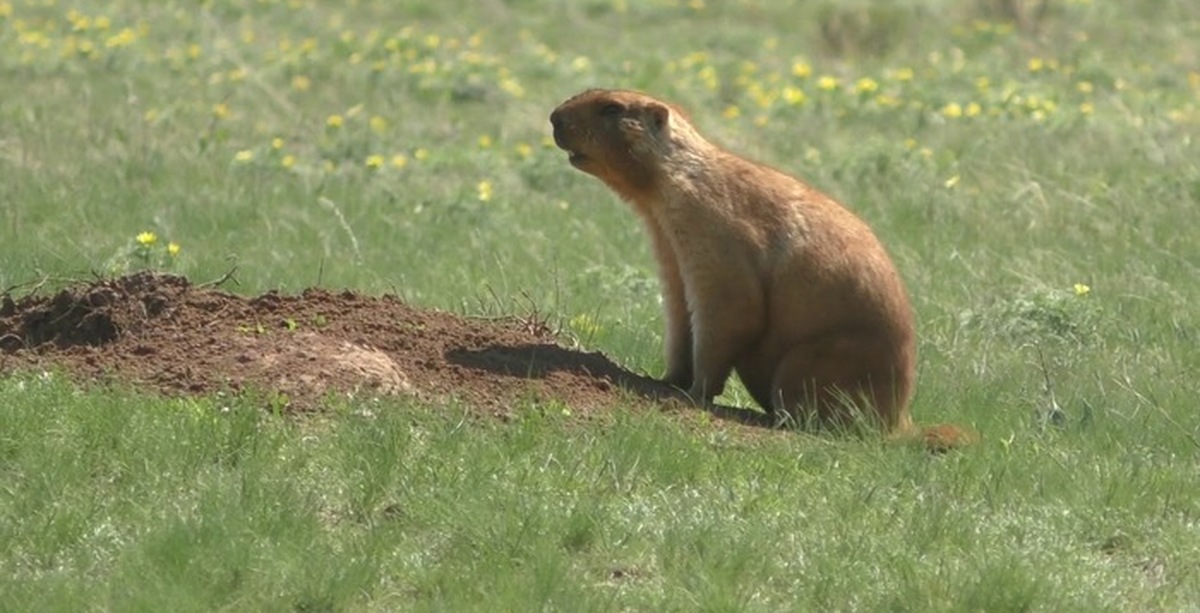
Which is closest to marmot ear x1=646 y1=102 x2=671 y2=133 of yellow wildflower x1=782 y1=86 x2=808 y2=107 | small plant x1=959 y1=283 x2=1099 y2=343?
small plant x1=959 y1=283 x2=1099 y2=343

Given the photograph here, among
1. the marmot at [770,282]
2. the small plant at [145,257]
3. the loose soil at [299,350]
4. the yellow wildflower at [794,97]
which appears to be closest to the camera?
the loose soil at [299,350]

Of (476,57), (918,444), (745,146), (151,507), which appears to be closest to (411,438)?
(151,507)

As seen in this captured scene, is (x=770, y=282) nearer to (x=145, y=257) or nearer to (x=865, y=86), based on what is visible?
(x=145, y=257)

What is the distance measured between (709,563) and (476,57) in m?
15.1

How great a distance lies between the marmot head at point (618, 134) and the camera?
30.9ft

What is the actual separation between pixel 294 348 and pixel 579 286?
12.4ft

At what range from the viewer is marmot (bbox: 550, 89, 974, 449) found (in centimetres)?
910

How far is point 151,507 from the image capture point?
291 inches

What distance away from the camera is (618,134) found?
9.45 meters

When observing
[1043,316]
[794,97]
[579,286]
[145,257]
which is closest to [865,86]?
[794,97]

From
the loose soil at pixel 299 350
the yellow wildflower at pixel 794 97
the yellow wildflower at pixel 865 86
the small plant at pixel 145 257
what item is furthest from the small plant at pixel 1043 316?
the yellow wildflower at pixel 865 86

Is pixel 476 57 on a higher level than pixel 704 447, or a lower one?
lower

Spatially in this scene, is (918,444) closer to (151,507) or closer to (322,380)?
(322,380)

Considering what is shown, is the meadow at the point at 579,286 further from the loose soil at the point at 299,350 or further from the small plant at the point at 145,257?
the loose soil at the point at 299,350
